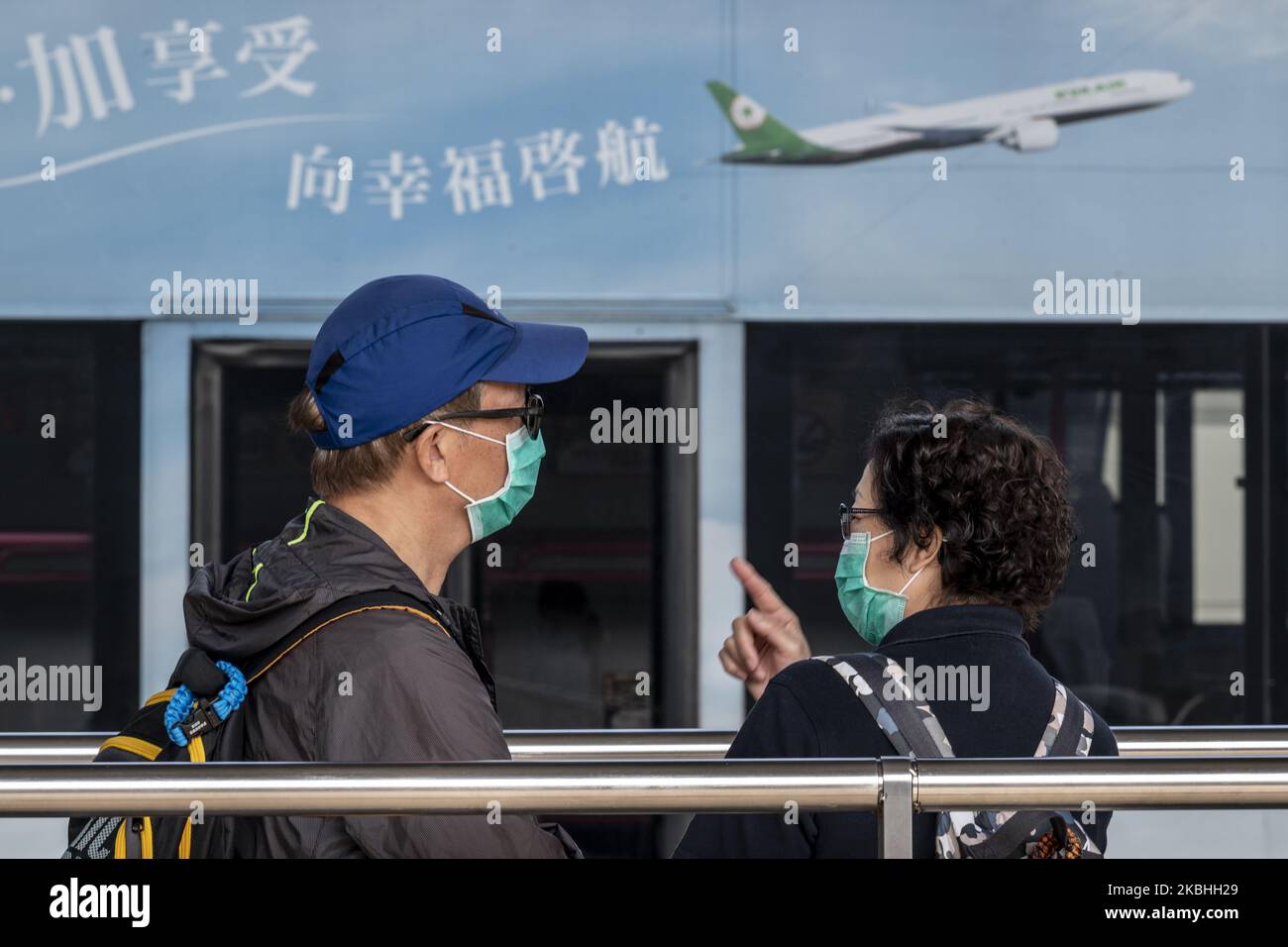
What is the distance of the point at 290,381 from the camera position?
373 centimetres

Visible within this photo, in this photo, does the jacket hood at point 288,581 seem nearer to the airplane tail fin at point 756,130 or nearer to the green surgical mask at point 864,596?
the green surgical mask at point 864,596

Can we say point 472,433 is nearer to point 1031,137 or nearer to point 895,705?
point 895,705

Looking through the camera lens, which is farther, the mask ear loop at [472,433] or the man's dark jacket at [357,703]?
the mask ear loop at [472,433]

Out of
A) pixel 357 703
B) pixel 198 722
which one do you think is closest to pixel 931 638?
pixel 357 703

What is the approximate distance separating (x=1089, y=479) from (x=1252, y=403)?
0.53 m

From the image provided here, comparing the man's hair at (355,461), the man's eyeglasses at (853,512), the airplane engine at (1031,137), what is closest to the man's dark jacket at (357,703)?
the man's hair at (355,461)

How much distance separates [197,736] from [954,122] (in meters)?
3.04

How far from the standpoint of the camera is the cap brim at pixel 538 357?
1.69 meters

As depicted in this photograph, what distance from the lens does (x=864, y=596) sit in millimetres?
1959

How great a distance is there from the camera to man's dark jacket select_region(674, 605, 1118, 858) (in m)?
1.53

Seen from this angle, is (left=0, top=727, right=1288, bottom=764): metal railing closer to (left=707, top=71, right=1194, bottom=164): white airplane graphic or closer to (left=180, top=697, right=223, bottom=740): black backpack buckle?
(left=180, top=697, right=223, bottom=740): black backpack buckle

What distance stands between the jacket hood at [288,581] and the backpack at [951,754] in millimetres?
529

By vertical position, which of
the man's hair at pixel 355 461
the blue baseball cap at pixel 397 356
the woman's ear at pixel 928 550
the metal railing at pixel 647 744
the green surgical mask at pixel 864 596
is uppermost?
the blue baseball cap at pixel 397 356

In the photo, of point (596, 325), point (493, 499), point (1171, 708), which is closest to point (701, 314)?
point (596, 325)
